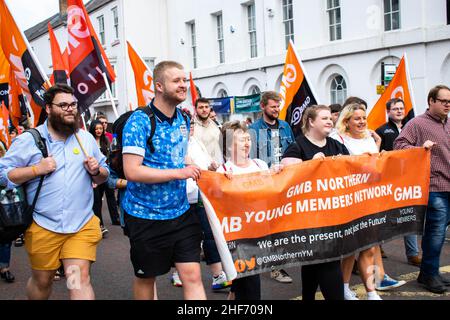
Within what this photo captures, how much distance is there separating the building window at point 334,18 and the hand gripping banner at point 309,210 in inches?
582

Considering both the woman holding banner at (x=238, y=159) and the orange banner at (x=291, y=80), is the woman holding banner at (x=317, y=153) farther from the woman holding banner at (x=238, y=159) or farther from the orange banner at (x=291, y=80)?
the orange banner at (x=291, y=80)

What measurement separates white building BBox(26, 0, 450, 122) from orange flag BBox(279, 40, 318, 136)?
9543 millimetres

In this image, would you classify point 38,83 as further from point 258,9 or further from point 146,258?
point 258,9

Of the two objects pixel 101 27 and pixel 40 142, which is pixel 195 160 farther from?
pixel 101 27

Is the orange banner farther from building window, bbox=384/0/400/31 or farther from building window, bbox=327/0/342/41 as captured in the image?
building window, bbox=327/0/342/41

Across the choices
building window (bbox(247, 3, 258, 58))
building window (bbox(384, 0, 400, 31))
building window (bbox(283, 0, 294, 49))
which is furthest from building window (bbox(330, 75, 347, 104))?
building window (bbox(247, 3, 258, 58))

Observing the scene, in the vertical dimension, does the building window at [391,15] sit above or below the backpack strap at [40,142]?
above

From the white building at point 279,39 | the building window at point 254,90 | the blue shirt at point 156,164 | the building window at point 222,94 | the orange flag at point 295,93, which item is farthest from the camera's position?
the building window at point 222,94

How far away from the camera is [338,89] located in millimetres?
19312

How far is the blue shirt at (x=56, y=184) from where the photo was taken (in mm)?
4000

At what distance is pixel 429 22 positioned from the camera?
615 inches

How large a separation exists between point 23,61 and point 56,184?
8.24ft

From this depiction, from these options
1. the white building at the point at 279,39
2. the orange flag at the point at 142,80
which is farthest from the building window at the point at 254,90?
the orange flag at the point at 142,80

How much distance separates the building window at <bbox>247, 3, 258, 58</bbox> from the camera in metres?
23.6
